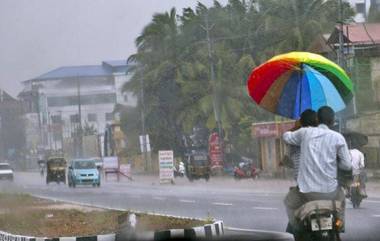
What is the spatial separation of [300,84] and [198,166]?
40.5 m

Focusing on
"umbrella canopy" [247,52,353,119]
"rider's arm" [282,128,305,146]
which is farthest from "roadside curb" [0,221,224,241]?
"rider's arm" [282,128,305,146]

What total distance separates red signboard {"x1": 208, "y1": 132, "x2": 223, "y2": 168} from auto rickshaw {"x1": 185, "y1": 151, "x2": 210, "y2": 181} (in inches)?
53.2

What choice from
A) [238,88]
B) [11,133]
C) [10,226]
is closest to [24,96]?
[11,133]

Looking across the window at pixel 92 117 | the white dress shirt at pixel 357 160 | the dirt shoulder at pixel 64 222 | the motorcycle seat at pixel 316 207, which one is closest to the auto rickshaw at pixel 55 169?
the window at pixel 92 117

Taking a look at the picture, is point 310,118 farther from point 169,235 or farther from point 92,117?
point 92,117

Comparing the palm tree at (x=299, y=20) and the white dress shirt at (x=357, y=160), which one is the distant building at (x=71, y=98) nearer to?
the palm tree at (x=299, y=20)

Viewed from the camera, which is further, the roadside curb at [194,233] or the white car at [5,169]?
the white car at [5,169]

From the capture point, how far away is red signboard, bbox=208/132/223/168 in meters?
51.0

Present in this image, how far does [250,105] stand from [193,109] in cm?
338

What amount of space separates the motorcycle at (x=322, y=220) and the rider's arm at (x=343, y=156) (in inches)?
14.0

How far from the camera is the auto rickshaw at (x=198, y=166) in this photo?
48912mm

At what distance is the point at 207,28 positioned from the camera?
55.5m

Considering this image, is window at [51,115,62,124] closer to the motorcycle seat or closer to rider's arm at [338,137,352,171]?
rider's arm at [338,137,352,171]

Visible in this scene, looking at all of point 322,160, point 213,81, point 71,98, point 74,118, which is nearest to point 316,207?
point 322,160
